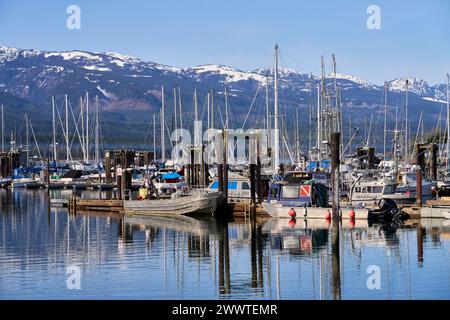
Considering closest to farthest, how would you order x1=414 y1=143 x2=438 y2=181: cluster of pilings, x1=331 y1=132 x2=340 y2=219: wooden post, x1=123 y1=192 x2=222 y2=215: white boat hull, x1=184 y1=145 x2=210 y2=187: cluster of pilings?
x1=331 y1=132 x2=340 y2=219: wooden post
x1=123 y1=192 x2=222 y2=215: white boat hull
x1=184 y1=145 x2=210 y2=187: cluster of pilings
x1=414 y1=143 x2=438 y2=181: cluster of pilings

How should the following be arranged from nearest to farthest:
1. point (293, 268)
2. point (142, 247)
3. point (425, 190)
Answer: point (293, 268) < point (142, 247) < point (425, 190)

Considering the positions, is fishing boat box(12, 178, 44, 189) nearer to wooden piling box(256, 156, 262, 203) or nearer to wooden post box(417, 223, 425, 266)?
wooden piling box(256, 156, 262, 203)

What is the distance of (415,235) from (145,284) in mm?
18008

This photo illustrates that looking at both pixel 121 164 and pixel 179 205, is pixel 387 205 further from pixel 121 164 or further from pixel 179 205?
pixel 121 164

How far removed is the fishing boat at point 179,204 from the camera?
59750mm

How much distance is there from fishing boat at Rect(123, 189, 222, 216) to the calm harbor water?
1.40m

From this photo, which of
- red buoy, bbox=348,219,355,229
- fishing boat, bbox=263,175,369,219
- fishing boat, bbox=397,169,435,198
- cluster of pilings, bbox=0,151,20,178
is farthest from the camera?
cluster of pilings, bbox=0,151,20,178

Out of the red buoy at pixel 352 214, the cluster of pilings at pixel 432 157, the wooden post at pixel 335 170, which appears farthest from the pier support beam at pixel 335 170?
the cluster of pilings at pixel 432 157

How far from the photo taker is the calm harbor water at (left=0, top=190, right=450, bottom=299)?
33.0m

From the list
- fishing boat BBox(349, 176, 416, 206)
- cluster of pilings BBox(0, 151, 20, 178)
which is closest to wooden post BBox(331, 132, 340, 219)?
fishing boat BBox(349, 176, 416, 206)

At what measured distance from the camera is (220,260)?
4066cm
